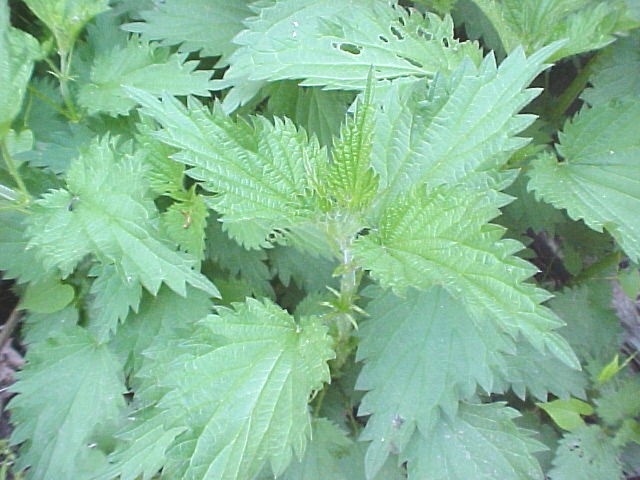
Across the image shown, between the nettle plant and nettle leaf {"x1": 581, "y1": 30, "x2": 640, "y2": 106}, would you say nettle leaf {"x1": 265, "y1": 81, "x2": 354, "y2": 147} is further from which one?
nettle leaf {"x1": 581, "y1": 30, "x2": 640, "y2": 106}

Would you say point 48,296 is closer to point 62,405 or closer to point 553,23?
point 62,405

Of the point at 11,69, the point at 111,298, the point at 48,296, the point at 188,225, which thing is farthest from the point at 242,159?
the point at 48,296

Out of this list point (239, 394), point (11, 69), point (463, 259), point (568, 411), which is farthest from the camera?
point (568, 411)

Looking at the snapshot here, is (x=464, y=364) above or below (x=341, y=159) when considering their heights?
below

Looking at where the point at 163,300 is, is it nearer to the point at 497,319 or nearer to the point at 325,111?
the point at 325,111

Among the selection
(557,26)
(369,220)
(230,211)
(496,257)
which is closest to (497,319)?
(496,257)

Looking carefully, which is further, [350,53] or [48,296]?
[48,296]
